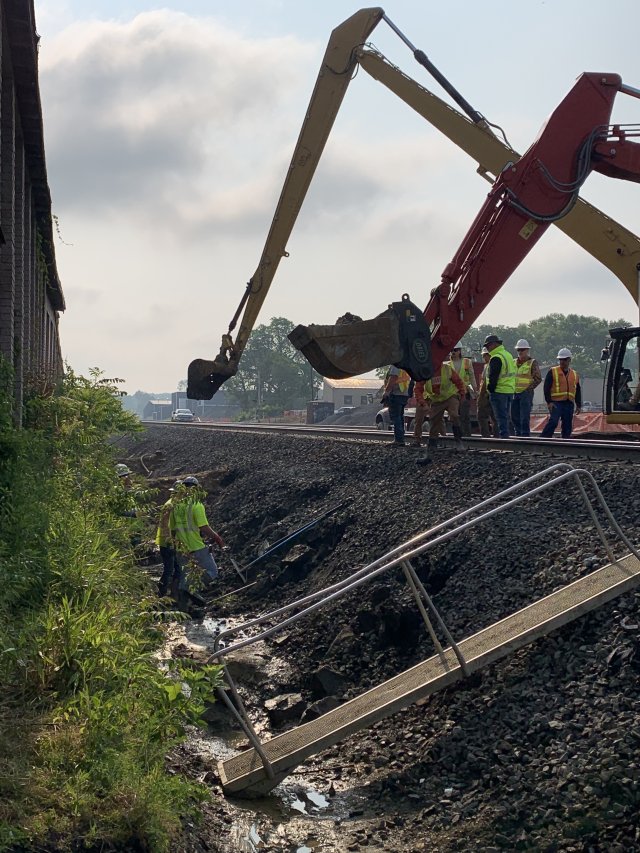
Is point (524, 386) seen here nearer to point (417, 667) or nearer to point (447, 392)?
point (447, 392)

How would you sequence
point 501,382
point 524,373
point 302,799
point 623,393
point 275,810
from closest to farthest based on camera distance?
point 275,810, point 302,799, point 623,393, point 501,382, point 524,373

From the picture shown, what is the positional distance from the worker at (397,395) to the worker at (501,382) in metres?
1.44

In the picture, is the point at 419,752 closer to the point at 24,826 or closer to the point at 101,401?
the point at 24,826

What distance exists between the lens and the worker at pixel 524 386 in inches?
653

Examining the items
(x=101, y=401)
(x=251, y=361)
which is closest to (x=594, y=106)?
(x=101, y=401)

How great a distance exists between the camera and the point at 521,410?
17.0 m

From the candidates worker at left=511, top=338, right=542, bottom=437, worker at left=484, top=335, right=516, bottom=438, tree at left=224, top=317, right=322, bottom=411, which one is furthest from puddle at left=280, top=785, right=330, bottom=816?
tree at left=224, top=317, right=322, bottom=411

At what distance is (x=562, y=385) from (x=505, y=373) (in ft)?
3.43

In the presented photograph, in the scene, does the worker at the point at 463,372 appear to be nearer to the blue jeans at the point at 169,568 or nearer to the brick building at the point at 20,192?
the blue jeans at the point at 169,568

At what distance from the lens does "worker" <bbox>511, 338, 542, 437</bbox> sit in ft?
54.4

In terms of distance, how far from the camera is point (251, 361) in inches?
5487

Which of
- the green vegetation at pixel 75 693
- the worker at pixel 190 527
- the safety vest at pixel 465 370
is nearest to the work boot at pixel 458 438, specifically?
the safety vest at pixel 465 370

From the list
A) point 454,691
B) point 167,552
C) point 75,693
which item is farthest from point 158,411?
point 75,693

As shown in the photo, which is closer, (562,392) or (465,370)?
(562,392)
